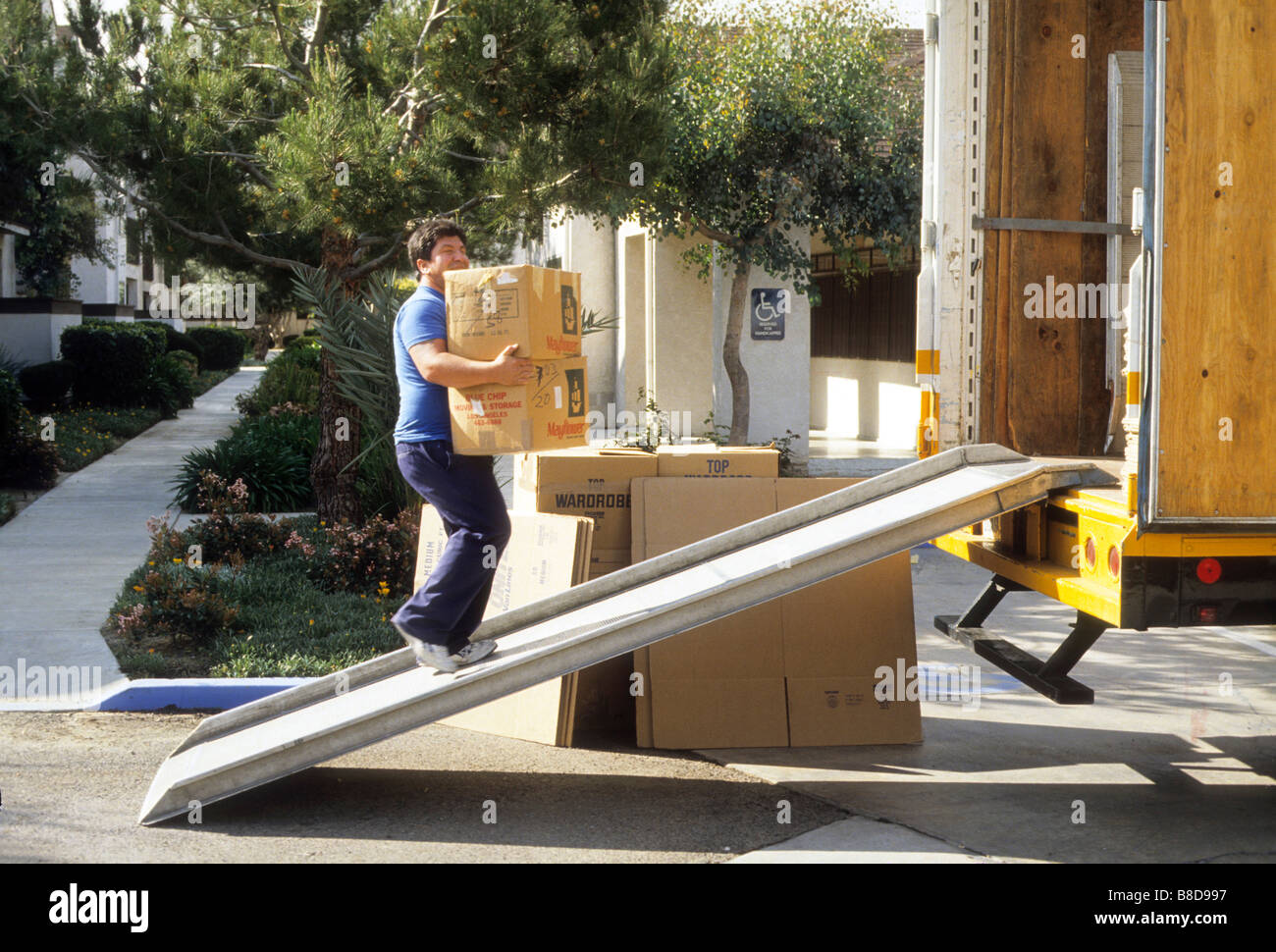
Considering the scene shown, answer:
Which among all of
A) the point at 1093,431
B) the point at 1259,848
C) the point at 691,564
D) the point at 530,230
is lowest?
the point at 1259,848

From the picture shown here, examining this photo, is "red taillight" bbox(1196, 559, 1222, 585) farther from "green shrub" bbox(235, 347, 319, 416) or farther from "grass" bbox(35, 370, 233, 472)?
"green shrub" bbox(235, 347, 319, 416)

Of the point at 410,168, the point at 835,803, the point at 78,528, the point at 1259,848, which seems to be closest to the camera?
the point at 1259,848

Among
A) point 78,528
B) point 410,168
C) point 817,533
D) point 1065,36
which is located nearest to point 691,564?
point 817,533

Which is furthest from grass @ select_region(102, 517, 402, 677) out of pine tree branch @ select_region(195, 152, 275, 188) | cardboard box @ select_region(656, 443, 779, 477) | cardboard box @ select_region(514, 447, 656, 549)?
pine tree branch @ select_region(195, 152, 275, 188)

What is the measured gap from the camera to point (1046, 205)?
645cm

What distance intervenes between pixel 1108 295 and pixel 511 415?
3.17 metres

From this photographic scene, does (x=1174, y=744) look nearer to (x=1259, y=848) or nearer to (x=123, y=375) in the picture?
(x=1259, y=848)

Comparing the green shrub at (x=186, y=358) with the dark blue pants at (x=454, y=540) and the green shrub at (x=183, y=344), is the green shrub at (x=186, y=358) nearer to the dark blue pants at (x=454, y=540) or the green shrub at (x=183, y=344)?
the green shrub at (x=183, y=344)

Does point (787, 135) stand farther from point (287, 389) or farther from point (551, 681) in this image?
point (551, 681)

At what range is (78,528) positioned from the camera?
35.6ft

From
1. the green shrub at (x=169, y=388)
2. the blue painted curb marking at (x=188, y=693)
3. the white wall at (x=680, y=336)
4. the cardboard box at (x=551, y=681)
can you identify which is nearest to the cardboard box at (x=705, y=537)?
the cardboard box at (x=551, y=681)

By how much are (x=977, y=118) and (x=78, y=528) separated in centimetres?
800

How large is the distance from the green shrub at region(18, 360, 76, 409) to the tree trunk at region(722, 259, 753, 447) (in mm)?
9947

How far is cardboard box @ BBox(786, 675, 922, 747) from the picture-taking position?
592cm
